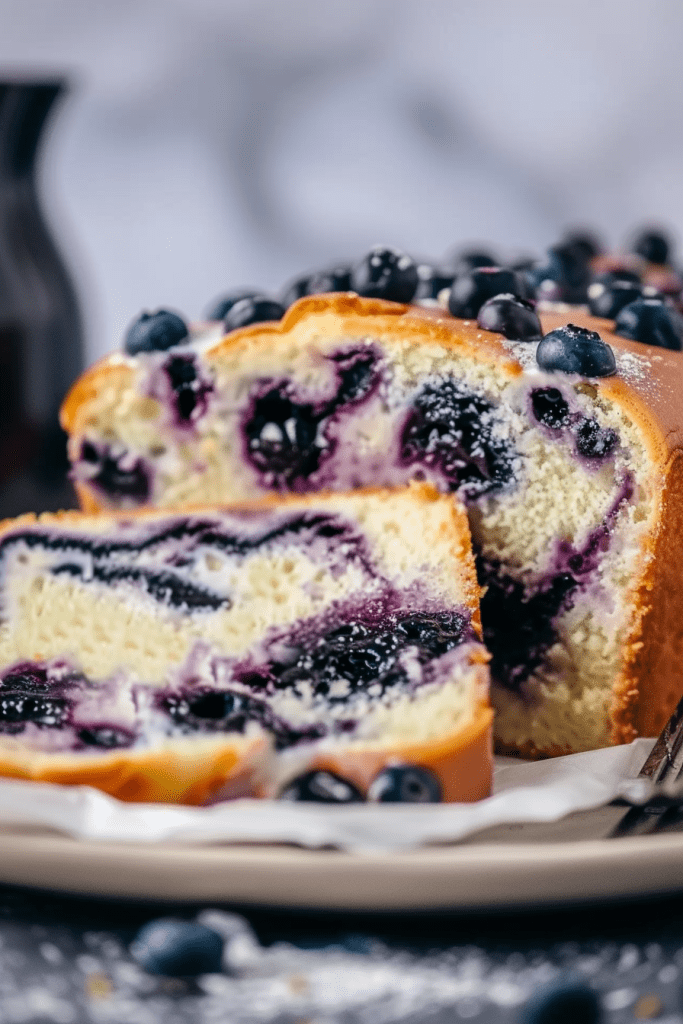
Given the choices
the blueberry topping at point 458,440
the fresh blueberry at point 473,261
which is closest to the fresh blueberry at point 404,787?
the blueberry topping at point 458,440

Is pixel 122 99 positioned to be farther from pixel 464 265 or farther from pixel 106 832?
pixel 106 832

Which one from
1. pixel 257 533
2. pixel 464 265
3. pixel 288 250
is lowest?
pixel 288 250

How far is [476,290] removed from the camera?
285 cm

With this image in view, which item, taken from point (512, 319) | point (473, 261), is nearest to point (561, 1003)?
point (512, 319)

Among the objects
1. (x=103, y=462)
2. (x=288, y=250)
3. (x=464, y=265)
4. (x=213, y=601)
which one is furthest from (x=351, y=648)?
(x=288, y=250)

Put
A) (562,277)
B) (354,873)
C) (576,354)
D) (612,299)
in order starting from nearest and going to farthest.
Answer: (354,873)
(576,354)
(612,299)
(562,277)

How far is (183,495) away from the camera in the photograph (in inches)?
123

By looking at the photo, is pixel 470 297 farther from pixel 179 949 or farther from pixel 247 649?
pixel 179 949

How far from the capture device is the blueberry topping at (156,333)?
3045 mm

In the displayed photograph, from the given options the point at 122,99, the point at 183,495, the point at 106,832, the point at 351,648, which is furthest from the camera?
the point at 122,99

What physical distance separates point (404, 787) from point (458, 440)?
0.94m

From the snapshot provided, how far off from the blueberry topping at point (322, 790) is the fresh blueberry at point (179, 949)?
12.6 inches

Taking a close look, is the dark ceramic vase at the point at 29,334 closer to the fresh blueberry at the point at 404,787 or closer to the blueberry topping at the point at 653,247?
the blueberry topping at the point at 653,247

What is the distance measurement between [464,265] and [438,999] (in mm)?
2039
